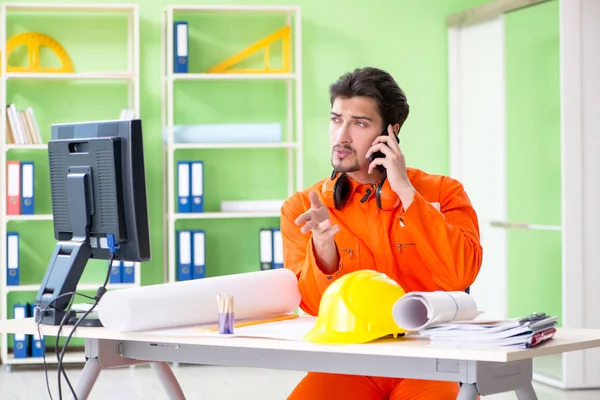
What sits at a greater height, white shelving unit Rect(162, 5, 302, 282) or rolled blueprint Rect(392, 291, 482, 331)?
white shelving unit Rect(162, 5, 302, 282)

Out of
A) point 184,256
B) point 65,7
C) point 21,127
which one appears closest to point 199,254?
point 184,256

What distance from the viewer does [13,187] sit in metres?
5.14

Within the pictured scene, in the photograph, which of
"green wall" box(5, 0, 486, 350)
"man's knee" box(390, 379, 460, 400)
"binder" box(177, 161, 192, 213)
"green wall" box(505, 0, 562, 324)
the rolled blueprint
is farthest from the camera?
"green wall" box(5, 0, 486, 350)

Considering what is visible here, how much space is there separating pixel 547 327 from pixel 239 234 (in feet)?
12.5

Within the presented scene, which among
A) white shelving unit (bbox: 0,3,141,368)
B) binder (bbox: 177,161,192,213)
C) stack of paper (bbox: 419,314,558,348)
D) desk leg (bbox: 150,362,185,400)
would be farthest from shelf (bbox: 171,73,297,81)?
stack of paper (bbox: 419,314,558,348)

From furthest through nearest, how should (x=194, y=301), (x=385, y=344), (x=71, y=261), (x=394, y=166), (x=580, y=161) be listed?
1. (x=580, y=161)
2. (x=394, y=166)
3. (x=71, y=261)
4. (x=194, y=301)
5. (x=385, y=344)

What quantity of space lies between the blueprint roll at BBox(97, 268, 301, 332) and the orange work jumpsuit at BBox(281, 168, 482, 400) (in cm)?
10

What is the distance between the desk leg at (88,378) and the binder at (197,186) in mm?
3004

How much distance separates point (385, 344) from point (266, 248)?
3405 millimetres

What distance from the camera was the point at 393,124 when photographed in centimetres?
268

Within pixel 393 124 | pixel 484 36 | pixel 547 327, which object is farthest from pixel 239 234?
pixel 547 327

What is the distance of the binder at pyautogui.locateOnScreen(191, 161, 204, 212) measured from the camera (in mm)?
5211

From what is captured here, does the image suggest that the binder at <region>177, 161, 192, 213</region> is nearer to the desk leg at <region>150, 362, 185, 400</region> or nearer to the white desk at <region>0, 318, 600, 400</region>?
the desk leg at <region>150, 362, 185, 400</region>

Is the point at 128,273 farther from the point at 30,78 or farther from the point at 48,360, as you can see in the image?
the point at 30,78
